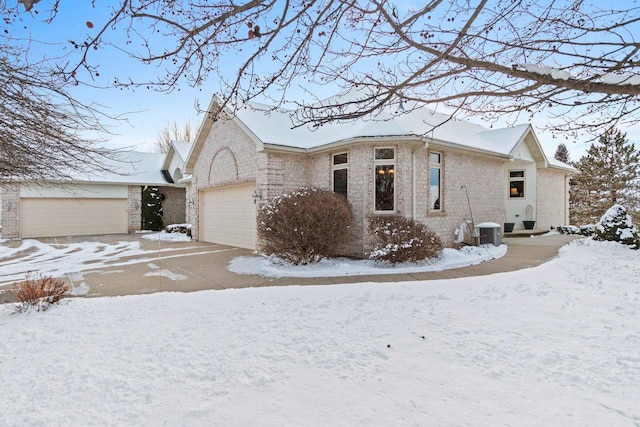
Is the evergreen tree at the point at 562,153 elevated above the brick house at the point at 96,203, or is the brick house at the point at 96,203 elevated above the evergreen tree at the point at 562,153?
the evergreen tree at the point at 562,153

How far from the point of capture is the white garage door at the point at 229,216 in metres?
12.5

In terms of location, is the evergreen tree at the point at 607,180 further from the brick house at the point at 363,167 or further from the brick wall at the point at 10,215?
the brick wall at the point at 10,215

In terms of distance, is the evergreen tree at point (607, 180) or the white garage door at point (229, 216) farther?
the evergreen tree at point (607, 180)

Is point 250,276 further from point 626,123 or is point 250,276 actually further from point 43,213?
point 43,213

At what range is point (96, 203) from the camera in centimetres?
1916

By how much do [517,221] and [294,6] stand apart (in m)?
16.1

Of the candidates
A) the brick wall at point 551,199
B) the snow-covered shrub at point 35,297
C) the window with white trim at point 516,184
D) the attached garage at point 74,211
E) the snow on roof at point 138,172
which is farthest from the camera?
the snow on roof at point 138,172

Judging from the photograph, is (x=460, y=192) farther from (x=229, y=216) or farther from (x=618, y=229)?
(x=229, y=216)

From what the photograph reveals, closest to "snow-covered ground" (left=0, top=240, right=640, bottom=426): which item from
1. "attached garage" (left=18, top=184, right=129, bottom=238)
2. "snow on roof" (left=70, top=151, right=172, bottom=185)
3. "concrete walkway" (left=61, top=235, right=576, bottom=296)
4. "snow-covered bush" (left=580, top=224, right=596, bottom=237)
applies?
"concrete walkway" (left=61, top=235, right=576, bottom=296)

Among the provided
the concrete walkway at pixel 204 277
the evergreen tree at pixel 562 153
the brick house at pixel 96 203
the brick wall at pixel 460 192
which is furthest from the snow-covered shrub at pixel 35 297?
the evergreen tree at pixel 562 153

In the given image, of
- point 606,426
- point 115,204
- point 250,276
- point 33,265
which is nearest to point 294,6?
point 606,426

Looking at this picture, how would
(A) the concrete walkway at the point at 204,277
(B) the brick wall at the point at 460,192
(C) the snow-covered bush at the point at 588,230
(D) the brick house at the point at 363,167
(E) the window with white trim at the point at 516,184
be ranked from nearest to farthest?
(A) the concrete walkway at the point at 204,277 → (D) the brick house at the point at 363,167 → (B) the brick wall at the point at 460,192 → (C) the snow-covered bush at the point at 588,230 → (E) the window with white trim at the point at 516,184

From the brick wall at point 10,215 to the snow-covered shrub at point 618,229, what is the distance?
80.6 ft

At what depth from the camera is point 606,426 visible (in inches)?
91.4
